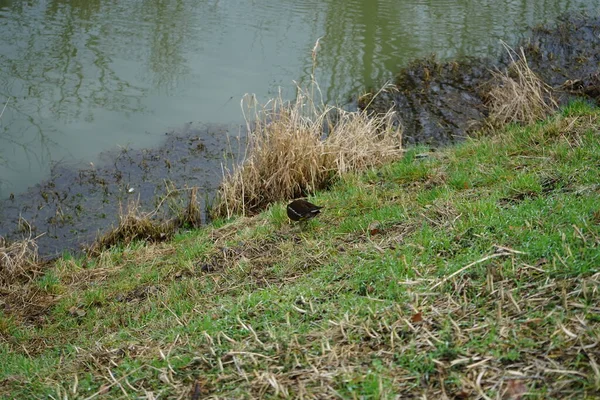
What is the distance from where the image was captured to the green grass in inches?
115

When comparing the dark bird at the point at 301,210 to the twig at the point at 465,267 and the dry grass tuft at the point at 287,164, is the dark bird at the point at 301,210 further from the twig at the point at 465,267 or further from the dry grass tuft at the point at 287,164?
the twig at the point at 465,267

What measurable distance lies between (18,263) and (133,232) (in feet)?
4.12

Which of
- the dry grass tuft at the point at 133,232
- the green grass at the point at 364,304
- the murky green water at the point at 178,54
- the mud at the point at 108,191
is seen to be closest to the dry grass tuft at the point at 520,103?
the murky green water at the point at 178,54

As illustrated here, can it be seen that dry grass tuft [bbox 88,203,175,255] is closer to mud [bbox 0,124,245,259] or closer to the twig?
mud [bbox 0,124,245,259]

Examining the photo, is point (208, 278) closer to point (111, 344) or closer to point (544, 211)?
point (111, 344)

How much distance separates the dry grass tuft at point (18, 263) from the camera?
6.62m

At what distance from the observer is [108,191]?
840 centimetres

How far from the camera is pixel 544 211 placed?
170 inches

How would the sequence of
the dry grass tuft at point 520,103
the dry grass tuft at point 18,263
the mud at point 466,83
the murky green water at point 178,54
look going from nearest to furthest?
1. the dry grass tuft at point 18,263
2. the dry grass tuft at point 520,103
3. the murky green water at point 178,54
4. the mud at point 466,83

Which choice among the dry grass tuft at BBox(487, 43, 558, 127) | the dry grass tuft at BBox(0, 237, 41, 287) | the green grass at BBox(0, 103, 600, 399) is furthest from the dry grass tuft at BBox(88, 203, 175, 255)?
the dry grass tuft at BBox(487, 43, 558, 127)

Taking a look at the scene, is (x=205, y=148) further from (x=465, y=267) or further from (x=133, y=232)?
(x=465, y=267)

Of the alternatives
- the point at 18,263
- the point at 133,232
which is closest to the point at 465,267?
the point at 133,232

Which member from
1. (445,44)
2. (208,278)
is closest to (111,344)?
(208,278)

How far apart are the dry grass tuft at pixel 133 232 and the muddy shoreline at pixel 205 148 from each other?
0.31 metres
